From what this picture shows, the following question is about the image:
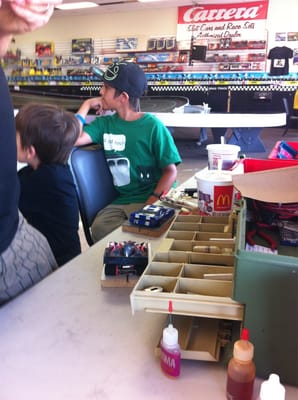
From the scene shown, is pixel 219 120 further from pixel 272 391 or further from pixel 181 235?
pixel 272 391

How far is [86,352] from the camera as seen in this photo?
2.41ft

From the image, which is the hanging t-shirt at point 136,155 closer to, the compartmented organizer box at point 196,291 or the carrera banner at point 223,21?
the compartmented organizer box at point 196,291

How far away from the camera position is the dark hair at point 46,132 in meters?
1.52

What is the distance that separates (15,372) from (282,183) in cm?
69

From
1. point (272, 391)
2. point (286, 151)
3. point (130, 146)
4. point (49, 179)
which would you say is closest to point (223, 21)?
point (130, 146)

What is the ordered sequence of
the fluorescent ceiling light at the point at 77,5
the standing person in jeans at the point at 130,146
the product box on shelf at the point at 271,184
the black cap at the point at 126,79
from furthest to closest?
the fluorescent ceiling light at the point at 77,5
the black cap at the point at 126,79
the standing person in jeans at the point at 130,146
the product box on shelf at the point at 271,184

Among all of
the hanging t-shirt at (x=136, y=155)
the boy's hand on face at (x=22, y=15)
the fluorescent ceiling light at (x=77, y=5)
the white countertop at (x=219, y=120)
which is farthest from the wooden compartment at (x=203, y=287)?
the fluorescent ceiling light at (x=77, y=5)

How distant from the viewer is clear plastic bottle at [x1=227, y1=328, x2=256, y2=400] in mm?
574

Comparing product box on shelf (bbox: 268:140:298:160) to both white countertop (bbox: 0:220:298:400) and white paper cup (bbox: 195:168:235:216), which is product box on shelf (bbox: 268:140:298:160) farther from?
white countertop (bbox: 0:220:298:400)

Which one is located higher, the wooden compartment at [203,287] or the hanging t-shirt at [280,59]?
the hanging t-shirt at [280,59]

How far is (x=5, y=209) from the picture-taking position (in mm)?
963

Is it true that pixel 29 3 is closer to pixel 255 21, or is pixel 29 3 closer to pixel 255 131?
pixel 255 131

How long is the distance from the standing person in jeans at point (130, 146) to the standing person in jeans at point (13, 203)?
768 mm

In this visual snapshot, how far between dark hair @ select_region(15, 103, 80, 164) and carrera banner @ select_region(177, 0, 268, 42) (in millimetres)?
8600
